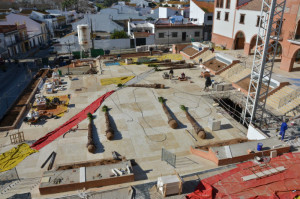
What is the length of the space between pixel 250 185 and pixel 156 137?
897 centimetres

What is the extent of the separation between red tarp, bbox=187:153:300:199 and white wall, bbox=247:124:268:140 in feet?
11.9

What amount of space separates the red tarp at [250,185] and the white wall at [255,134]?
3.62 m

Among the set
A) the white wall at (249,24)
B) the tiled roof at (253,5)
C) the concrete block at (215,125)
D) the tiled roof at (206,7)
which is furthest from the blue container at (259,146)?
the tiled roof at (206,7)

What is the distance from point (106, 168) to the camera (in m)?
15.3

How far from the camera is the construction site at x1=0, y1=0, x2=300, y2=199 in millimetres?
13922

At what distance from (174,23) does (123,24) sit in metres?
23.6

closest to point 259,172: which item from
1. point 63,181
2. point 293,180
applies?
point 293,180

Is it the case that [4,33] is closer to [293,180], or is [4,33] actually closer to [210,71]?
[210,71]

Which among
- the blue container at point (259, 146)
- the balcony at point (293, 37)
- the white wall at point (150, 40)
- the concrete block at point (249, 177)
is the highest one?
the balcony at point (293, 37)

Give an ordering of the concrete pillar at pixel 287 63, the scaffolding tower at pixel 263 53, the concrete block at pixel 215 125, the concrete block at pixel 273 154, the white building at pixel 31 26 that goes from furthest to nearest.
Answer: the white building at pixel 31 26 < the concrete pillar at pixel 287 63 < the concrete block at pixel 215 125 < the scaffolding tower at pixel 263 53 < the concrete block at pixel 273 154

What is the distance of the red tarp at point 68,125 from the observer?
2022 centimetres

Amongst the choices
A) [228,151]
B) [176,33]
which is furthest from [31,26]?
[228,151]

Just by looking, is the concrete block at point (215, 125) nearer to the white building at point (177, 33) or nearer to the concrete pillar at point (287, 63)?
the concrete pillar at point (287, 63)

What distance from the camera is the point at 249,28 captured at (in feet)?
131
